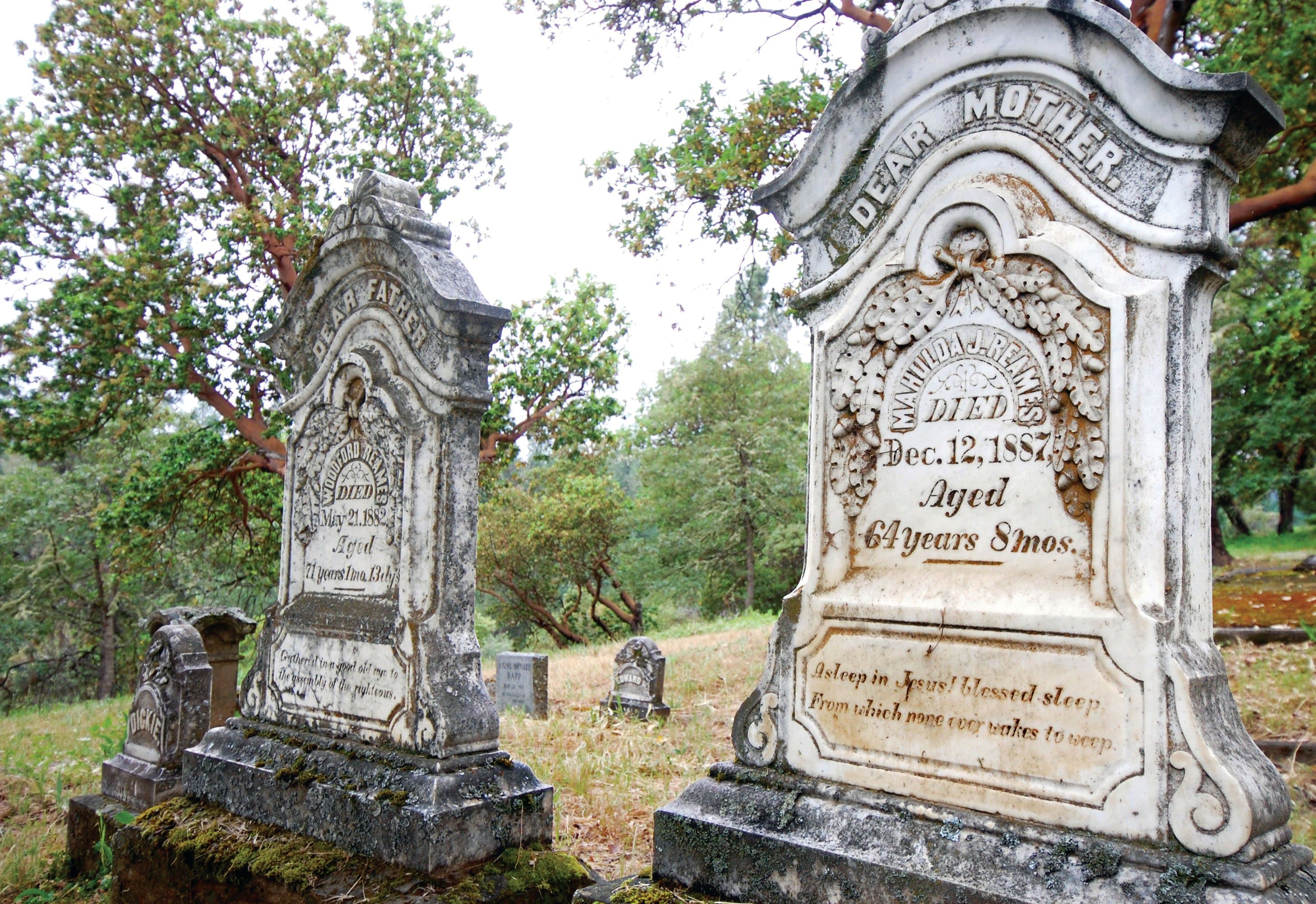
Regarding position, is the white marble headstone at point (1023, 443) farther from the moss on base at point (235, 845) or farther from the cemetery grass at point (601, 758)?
the cemetery grass at point (601, 758)

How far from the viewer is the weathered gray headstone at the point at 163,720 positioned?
5863mm

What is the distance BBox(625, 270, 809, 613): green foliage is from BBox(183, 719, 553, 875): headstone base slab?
20759mm

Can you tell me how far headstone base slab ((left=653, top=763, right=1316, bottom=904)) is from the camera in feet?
7.85

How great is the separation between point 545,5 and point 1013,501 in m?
8.96

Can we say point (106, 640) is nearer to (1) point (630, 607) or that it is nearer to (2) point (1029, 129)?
(1) point (630, 607)

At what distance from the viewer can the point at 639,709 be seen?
9.49 metres

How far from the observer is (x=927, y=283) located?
317 cm

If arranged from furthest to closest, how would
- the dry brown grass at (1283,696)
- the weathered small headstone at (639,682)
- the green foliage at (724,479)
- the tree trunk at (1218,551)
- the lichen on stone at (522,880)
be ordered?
the green foliage at (724,479), the tree trunk at (1218,551), the weathered small headstone at (639,682), the dry brown grass at (1283,696), the lichen on stone at (522,880)

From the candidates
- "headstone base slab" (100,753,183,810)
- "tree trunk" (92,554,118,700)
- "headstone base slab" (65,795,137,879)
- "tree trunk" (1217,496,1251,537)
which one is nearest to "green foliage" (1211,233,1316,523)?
"tree trunk" (1217,496,1251,537)

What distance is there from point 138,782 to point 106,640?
61.6 ft

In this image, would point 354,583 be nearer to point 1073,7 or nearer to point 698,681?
point 1073,7

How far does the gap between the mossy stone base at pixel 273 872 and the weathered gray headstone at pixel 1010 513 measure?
884 mm

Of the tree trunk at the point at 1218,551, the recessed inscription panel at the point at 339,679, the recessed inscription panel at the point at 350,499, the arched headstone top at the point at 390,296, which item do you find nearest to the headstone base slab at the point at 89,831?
the recessed inscription panel at the point at 339,679

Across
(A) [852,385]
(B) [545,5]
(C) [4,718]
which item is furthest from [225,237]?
(A) [852,385]
